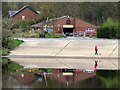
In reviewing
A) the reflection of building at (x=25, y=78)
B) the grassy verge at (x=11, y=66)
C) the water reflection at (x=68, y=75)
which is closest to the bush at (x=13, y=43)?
the grassy verge at (x=11, y=66)

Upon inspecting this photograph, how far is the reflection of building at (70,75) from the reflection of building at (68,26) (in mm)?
32349

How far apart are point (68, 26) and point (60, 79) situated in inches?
1465

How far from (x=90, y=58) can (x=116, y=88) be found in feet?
52.3

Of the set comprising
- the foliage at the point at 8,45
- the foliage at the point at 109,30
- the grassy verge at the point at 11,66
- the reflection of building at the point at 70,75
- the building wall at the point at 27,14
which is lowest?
the reflection of building at the point at 70,75

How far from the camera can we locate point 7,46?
35.3 meters

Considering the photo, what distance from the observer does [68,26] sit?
5506 centimetres

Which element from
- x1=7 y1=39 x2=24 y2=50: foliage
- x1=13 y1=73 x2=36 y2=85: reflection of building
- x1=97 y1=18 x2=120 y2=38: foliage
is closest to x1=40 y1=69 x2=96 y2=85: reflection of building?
x1=13 y1=73 x2=36 y2=85: reflection of building

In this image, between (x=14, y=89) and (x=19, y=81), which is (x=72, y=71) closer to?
(x=19, y=81)

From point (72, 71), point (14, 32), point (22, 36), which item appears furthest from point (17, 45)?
point (72, 71)

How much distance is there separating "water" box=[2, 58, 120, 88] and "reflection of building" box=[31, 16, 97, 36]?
105 ft

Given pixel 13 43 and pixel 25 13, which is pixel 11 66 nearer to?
pixel 13 43

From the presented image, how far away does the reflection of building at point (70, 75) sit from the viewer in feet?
58.1

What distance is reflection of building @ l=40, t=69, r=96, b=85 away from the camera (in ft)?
58.1

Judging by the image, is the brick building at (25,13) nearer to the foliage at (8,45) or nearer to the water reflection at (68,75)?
the foliage at (8,45)
